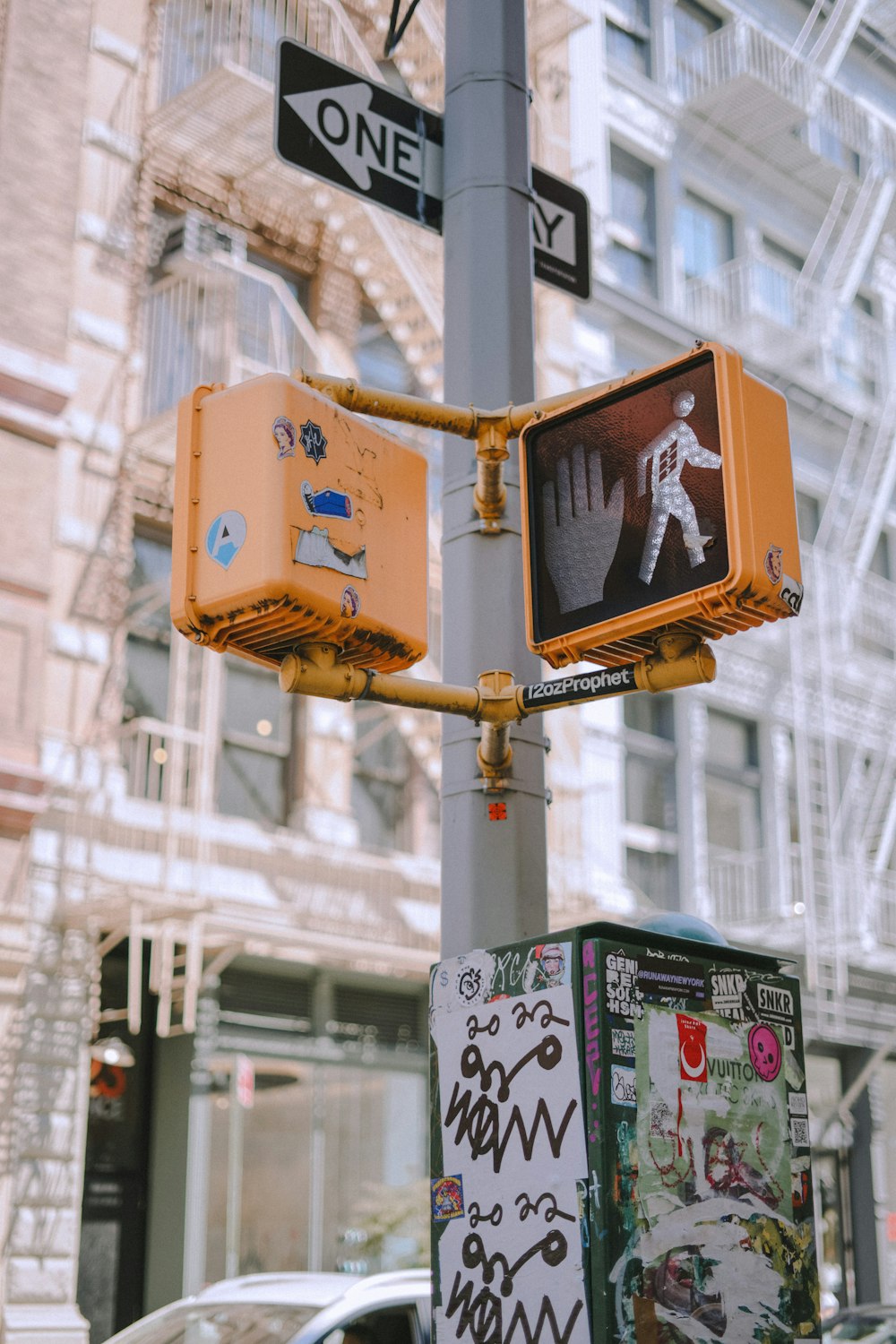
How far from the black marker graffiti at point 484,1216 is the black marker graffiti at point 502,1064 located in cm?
22

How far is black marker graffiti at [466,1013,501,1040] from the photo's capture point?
11.2 ft

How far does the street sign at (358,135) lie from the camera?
506 cm

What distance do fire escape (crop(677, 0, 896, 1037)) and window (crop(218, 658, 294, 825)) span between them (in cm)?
678

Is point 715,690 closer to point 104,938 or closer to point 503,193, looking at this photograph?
point 104,938

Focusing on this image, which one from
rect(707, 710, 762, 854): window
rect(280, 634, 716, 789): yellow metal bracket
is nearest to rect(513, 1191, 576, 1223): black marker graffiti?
rect(280, 634, 716, 789): yellow metal bracket

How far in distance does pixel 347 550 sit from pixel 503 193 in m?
1.77

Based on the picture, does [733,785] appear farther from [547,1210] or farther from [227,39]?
[547,1210]

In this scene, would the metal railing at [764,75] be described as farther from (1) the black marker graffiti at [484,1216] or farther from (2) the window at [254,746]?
(1) the black marker graffiti at [484,1216]

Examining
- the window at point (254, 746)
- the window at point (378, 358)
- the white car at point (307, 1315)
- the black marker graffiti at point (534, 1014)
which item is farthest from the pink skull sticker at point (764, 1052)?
the window at point (378, 358)

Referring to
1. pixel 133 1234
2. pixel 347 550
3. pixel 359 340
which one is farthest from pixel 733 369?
pixel 359 340

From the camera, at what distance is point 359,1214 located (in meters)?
15.3

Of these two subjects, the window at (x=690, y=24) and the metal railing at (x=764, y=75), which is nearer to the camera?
the metal railing at (x=764, y=75)

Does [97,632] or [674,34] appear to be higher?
[674,34]

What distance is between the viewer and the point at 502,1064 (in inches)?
132
